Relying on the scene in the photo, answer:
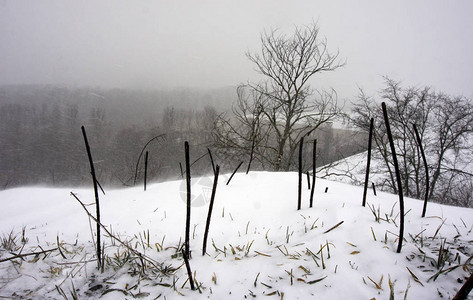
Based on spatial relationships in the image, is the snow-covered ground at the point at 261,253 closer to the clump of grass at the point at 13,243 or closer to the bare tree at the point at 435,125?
the clump of grass at the point at 13,243

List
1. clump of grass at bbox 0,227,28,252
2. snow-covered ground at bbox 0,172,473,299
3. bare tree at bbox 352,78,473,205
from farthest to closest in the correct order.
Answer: bare tree at bbox 352,78,473,205
clump of grass at bbox 0,227,28,252
snow-covered ground at bbox 0,172,473,299

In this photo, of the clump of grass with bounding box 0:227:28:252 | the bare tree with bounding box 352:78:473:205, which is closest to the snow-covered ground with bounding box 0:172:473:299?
the clump of grass with bounding box 0:227:28:252

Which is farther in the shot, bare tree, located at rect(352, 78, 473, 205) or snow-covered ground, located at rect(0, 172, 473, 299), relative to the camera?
bare tree, located at rect(352, 78, 473, 205)

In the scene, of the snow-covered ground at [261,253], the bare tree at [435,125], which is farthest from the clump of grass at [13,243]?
the bare tree at [435,125]

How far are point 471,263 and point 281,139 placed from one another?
34.7 ft

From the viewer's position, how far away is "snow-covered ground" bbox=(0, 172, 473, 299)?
1106 millimetres

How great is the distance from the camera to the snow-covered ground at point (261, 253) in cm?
111

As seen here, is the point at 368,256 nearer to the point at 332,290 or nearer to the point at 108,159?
the point at 332,290

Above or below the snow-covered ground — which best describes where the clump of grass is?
below

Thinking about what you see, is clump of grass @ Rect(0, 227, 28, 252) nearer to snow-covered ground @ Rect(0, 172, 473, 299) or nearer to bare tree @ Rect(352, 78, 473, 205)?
snow-covered ground @ Rect(0, 172, 473, 299)

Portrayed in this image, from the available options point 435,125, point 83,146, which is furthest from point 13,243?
point 83,146

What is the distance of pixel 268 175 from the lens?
337 cm

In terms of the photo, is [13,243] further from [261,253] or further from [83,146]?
[83,146]

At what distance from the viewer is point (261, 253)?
1455mm
